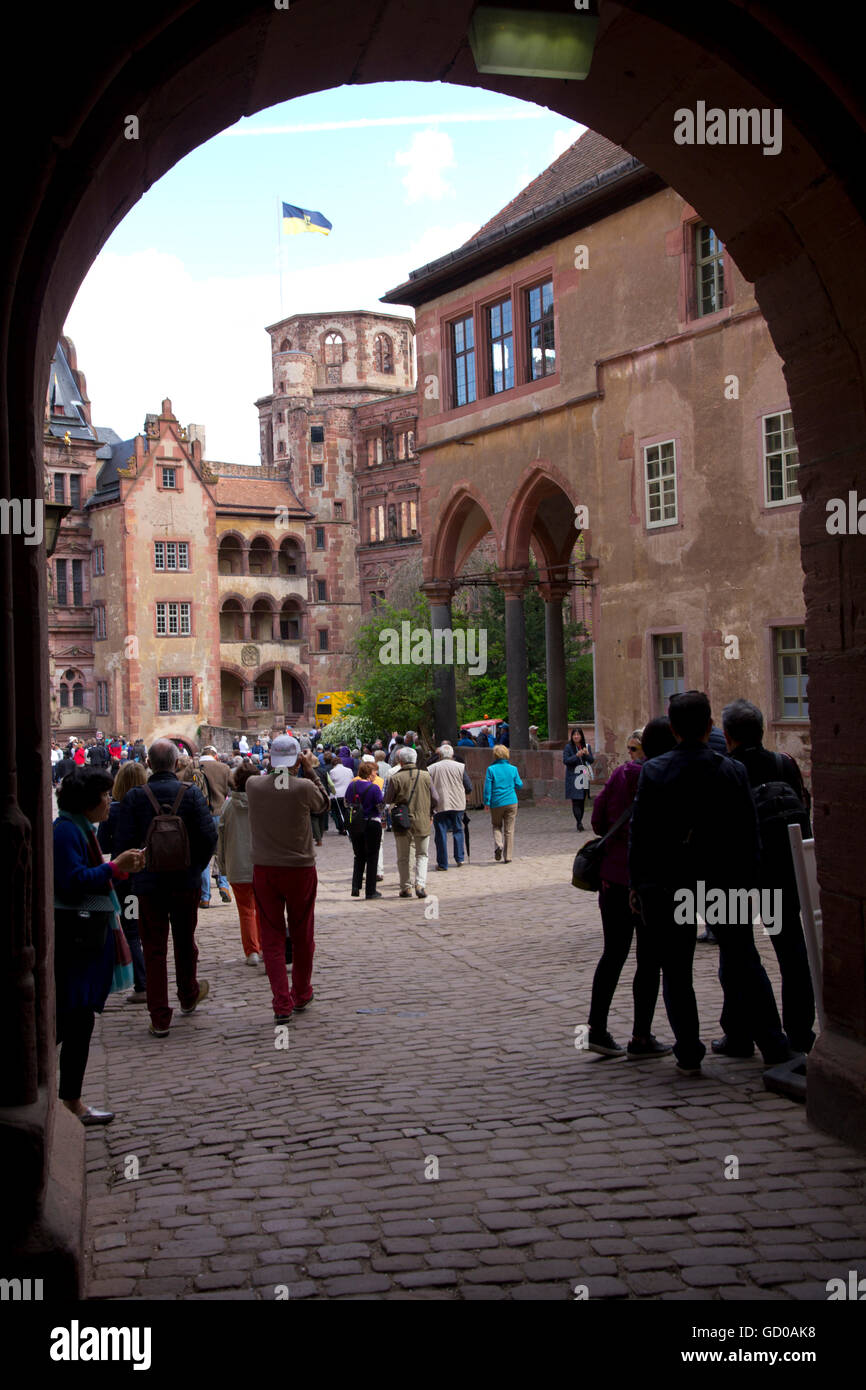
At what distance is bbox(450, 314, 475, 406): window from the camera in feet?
93.8

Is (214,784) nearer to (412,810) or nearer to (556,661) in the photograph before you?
(412,810)

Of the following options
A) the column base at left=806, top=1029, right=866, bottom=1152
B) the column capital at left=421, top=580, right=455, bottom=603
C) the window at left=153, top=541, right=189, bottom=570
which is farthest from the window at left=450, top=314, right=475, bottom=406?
the window at left=153, top=541, right=189, bottom=570

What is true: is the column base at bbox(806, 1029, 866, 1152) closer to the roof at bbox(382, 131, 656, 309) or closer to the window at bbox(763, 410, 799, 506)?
the window at bbox(763, 410, 799, 506)

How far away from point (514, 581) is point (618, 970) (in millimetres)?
20672

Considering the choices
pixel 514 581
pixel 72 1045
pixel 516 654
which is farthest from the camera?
pixel 516 654

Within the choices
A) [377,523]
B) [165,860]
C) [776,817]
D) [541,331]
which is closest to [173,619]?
[377,523]

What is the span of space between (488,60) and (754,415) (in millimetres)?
16521

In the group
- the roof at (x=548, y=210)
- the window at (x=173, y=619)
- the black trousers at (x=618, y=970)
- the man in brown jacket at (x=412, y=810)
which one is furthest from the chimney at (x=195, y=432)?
the black trousers at (x=618, y=970)

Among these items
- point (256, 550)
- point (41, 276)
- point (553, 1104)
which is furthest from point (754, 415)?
point (256, 550)

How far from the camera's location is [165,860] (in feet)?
26.5

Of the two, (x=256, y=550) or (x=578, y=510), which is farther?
(x=256, y=550)

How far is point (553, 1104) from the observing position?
606 cm
